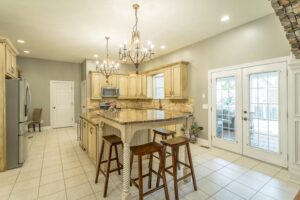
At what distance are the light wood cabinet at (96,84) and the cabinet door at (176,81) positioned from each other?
9.68 feet

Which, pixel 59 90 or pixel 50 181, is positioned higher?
pixel 59 90

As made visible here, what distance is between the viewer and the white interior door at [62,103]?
21.7 feet

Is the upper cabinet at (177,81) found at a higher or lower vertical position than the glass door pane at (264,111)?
higher

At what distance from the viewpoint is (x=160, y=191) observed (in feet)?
7.36

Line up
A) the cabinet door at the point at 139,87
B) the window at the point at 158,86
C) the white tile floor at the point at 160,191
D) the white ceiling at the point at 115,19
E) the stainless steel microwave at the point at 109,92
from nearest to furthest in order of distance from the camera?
the white tile floor at the point at 160,191 → the white ceiling at the point at 115,19 → the window at the point at 158,86 → the stainless steel microwave at the point at 109,92 → the cabinet door at the point at 139,87

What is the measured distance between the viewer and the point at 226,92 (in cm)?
387

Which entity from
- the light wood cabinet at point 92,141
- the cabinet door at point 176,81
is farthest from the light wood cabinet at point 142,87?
the light wood cabinet at point 92,141

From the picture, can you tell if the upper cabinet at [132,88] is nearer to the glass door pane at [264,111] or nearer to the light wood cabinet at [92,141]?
the light wood cabinet at [92,141]

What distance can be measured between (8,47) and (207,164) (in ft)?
14.9

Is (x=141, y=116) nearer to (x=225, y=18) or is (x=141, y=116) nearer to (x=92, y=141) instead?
(x=92, y=141)

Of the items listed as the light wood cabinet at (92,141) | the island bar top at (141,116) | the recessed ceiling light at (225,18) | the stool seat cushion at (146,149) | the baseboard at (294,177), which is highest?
the recessed ceiling light at (225,18)

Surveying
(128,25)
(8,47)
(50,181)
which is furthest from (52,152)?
(128,25)

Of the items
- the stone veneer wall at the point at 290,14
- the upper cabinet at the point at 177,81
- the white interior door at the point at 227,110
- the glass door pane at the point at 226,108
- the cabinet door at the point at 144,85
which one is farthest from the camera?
the cabinet door at the point at 144,85

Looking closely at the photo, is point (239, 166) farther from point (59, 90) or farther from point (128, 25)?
point (59, 90)
